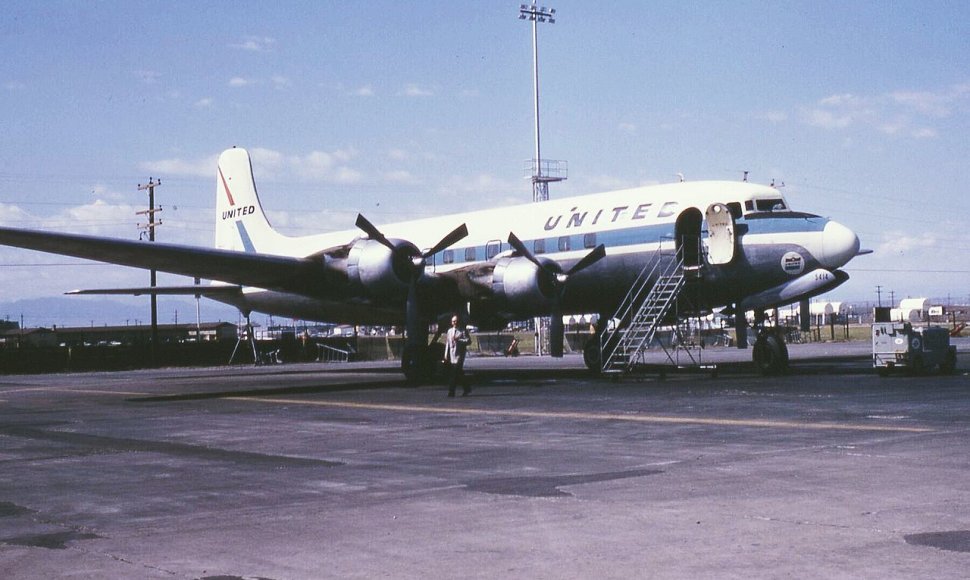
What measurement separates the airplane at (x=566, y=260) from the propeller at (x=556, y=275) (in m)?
0.04

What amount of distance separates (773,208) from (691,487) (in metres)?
17.4

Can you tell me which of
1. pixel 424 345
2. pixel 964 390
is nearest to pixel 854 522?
pixel 964 390

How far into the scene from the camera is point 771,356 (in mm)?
25562

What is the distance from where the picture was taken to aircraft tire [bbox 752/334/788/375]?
2548 centimetres

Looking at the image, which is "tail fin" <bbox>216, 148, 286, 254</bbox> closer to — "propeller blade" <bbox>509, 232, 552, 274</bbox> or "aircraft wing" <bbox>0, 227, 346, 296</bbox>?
"aircraft wing" <bbox>0, 227, 346, 296</bbox>

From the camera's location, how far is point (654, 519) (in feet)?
25.6

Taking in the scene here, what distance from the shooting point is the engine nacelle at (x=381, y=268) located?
26.0 metres

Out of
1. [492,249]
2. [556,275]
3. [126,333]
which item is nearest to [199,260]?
[492,249]

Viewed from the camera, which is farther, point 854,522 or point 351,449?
point 351,449

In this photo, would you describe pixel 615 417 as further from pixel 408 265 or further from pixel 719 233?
pixel 408 265

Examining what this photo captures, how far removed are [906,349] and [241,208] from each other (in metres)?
24.5

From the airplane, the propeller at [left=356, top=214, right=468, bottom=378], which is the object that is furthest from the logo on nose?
the propeller at [left=356, top=214, right=468, bottom=378]

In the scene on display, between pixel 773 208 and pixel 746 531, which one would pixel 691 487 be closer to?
pixel 746 531

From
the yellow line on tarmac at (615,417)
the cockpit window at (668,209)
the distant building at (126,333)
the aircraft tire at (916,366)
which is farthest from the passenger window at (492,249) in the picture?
the distant building at (126,333)
